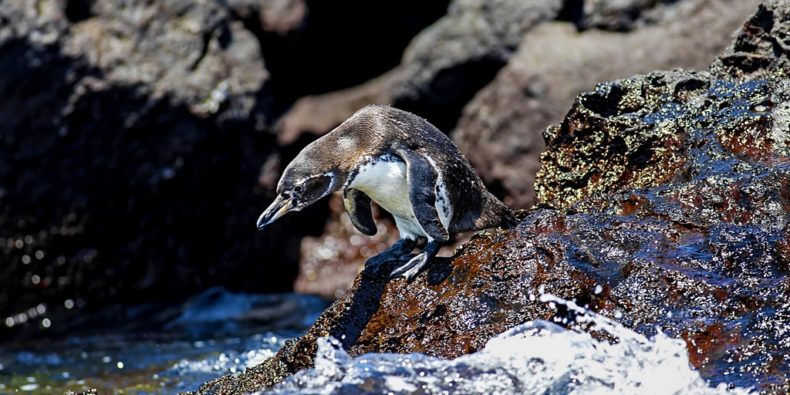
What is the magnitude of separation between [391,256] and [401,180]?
16.2 inches

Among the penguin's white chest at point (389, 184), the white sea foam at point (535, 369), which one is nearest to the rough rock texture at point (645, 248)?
the white sea foam at point (535, 369)

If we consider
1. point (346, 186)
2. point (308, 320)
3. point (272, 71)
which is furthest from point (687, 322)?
point (272, 71)

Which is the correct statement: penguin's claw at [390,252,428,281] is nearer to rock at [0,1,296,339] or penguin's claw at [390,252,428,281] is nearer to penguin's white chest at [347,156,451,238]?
penguin's white chest at [347,156,451,238]

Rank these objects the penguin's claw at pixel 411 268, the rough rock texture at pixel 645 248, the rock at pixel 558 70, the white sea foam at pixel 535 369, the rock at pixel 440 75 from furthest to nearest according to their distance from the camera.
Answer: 1. the rock at pixel 440 75
2. the rock at pixel 558 70
3. the penguin's claw at pixel 411 268
4. the rough rock texture at pixel 645 248
5. the white sea foam at pixel 535 369

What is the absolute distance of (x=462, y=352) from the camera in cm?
486

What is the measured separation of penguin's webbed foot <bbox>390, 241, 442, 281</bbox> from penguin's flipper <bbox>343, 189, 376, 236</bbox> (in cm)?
78

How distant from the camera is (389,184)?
5.76m

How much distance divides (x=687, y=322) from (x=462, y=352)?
98 cm

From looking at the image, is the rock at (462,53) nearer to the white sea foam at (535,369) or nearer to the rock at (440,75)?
the rock at (440,75)

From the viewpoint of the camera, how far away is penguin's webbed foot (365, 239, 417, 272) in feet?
18.2

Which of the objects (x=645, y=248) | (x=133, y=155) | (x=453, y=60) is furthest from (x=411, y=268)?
(x=453, y=60)

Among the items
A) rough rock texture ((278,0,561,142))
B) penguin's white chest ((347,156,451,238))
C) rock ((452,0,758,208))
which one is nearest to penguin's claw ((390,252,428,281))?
penguin's white chest ((347,156,451,238))

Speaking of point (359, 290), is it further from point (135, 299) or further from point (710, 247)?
point (135, 299)

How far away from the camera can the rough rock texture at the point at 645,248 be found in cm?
469
